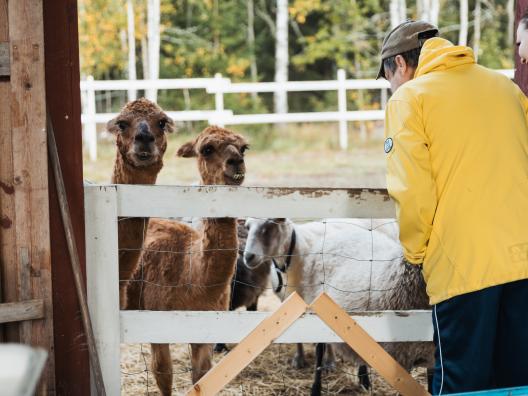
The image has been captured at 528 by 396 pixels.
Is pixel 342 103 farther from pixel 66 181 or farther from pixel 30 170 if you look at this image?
pixel 30 170

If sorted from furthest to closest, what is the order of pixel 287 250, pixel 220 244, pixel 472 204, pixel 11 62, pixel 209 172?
1. pixel 287 250
2. pixel 209 172
3. pixel 220 244
4. pixel 11 62
5. pixel 472 204

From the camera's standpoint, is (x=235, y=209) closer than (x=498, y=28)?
Yes

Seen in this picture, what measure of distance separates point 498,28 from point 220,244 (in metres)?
28.3

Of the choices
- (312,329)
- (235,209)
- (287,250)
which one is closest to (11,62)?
(235,209)

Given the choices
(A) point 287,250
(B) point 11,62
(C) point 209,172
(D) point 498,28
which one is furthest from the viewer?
(D) point 498,28

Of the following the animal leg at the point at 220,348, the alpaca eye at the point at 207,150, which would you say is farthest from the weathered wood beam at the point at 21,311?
the animal leg at the point at 220,348

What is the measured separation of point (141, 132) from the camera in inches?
194

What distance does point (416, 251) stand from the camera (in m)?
3.15

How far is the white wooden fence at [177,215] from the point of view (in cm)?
367

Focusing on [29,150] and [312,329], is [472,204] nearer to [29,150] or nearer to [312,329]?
[312,329]

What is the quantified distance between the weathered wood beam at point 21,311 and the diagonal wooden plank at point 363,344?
1273mm

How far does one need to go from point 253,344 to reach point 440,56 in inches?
56.4

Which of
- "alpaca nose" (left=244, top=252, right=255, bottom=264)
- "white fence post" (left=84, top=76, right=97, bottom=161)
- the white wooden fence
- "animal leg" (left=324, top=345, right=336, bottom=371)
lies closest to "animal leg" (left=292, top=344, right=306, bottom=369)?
"animal leg" (left=324, top=345, right=336, bottom=371)

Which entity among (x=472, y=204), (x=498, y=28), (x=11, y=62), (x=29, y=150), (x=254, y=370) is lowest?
(x=254, y=370)
